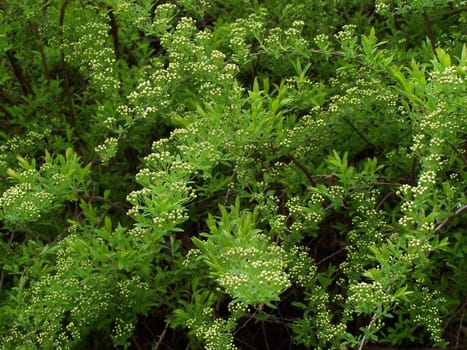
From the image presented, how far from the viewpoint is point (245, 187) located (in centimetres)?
399

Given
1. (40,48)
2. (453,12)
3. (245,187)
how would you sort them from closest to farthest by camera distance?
1. (245,187)
2. (453,12)
3. (40,48)

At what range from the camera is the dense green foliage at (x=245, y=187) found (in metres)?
3.10

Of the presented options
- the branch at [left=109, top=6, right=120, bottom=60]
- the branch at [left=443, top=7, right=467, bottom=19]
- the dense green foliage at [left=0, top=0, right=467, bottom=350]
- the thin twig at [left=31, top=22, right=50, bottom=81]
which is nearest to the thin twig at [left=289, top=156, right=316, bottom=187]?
the dense green foliage at [left=0, top=0, right=467, bottom=350]

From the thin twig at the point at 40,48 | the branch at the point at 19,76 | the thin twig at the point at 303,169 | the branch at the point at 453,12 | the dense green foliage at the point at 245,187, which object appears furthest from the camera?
the branch at the point at 19,76

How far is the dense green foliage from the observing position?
3.10 meters

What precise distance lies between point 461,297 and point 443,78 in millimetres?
1502

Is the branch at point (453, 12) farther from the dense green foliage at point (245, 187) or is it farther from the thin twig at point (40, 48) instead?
the thin twig at point (40, 48)

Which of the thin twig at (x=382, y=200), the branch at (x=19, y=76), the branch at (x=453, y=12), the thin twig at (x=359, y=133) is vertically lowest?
the thin twig at (x=382, y=200)

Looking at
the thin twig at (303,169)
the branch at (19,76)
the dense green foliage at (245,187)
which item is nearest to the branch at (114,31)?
the dense green foliage at (245,187)

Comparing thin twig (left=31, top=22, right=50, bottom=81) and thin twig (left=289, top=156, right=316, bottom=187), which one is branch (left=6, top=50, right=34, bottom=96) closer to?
thin twig (left=31, top=22, right=50, bottom=81)

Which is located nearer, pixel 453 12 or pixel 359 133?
pixel 359 133

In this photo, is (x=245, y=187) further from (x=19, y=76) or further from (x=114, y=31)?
(x=19, y=76)

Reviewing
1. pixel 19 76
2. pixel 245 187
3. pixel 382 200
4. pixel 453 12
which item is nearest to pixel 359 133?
pixel 382 200

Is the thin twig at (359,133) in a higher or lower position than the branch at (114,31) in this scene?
lower
